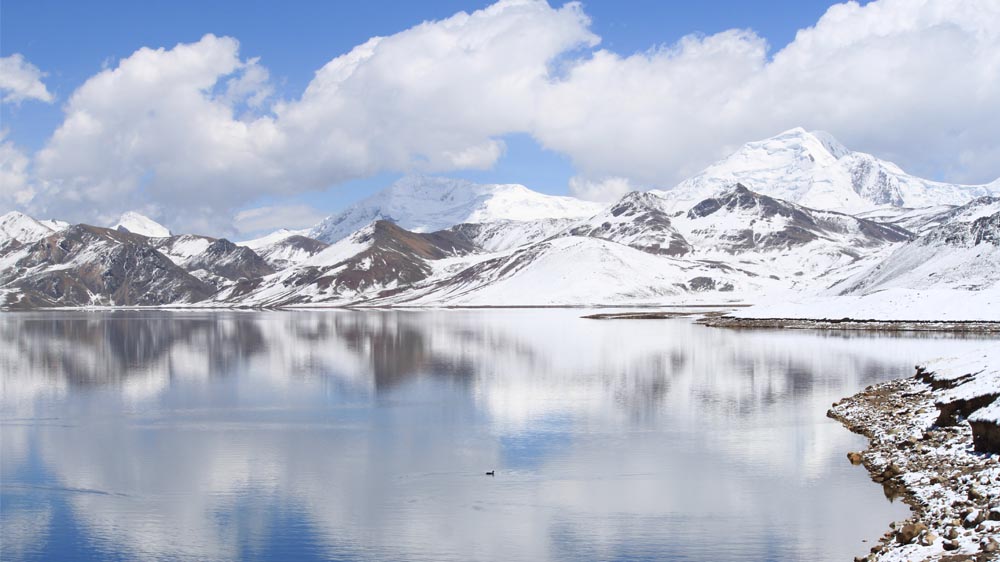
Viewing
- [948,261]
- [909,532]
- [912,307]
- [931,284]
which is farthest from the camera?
[948,261]

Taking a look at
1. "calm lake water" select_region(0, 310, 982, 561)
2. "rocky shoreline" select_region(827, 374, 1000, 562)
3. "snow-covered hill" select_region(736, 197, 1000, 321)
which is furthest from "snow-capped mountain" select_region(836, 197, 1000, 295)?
"rocky shoreline" select_region(827, 374, 1000, 562)

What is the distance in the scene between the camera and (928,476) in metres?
32.3

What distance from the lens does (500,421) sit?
50.4 meters

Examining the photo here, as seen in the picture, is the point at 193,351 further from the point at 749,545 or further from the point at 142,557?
the point at 749,545

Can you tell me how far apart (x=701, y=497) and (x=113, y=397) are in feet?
153

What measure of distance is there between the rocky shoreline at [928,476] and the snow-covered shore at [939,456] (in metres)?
0.03

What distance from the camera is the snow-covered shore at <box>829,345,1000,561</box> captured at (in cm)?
2395

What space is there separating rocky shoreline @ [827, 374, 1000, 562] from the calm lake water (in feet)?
3.97

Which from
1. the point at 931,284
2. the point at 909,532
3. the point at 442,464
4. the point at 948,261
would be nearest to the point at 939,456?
the point at 909,532

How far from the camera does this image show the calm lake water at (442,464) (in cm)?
2845

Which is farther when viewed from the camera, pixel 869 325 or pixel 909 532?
pixel 869 325

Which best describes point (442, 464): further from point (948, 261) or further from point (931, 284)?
point (948, 261)

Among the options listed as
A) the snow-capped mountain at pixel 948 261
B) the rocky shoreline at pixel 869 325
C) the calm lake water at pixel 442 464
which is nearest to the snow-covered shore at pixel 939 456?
the calm lake water at pixel 442 464

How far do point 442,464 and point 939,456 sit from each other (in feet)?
66.2
